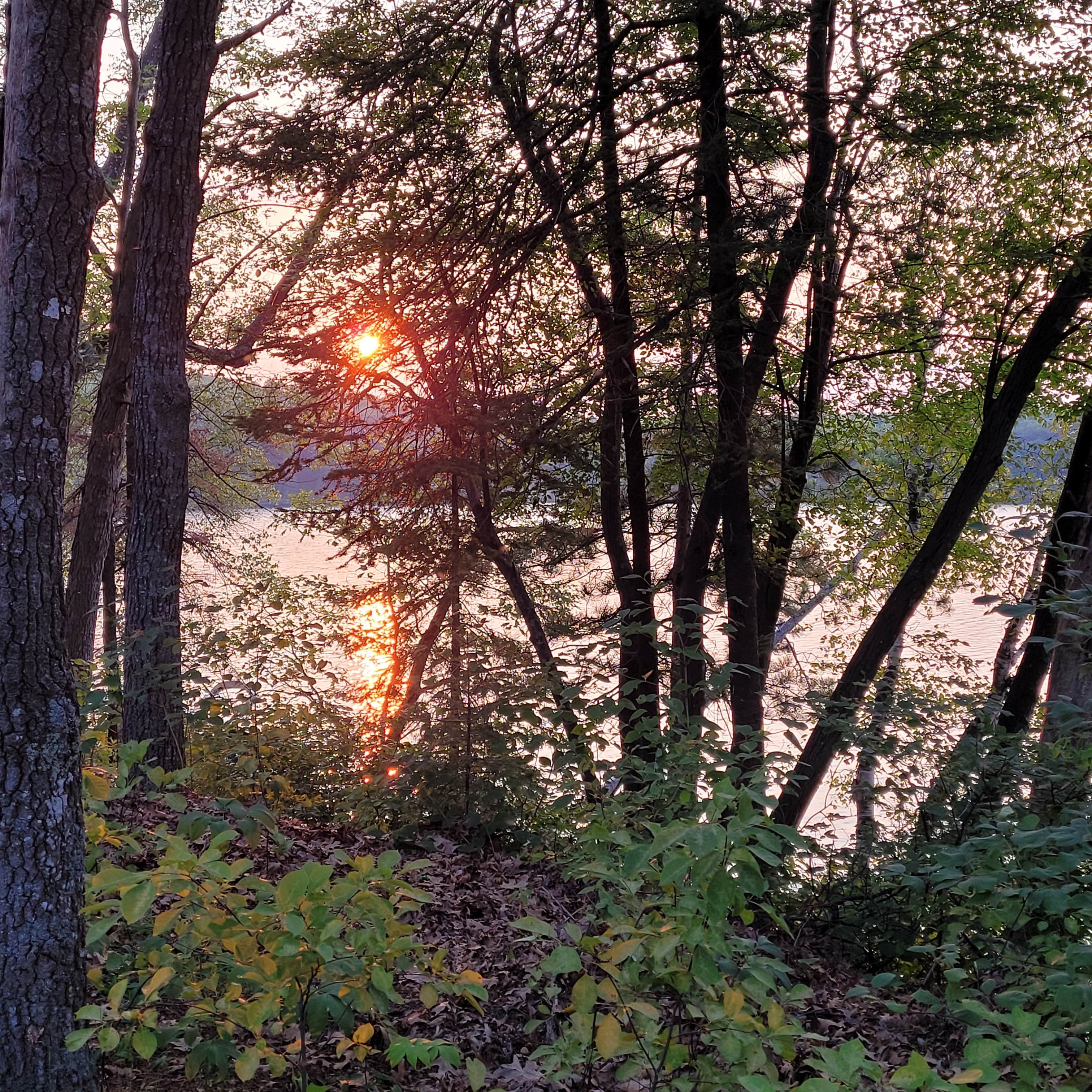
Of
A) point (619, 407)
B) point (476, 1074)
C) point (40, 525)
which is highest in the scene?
point (619, 407)

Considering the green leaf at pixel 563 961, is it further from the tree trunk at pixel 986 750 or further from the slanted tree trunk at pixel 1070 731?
the slanted tree trunk at pixel 1070 731

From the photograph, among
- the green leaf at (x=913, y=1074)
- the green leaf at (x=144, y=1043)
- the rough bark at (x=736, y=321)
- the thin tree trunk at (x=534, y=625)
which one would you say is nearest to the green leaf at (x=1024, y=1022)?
the green leaf at (x=913, y=1074)

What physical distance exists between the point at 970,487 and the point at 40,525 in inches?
347

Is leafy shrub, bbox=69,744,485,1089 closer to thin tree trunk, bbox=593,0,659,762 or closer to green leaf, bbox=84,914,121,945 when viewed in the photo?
green leaf, bbox=84,914,121,945

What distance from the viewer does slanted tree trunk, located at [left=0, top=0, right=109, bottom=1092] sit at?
2.89 m

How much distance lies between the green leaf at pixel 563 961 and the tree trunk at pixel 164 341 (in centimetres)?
527

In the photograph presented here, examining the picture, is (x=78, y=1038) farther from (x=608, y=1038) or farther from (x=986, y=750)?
(x=986, y=750)

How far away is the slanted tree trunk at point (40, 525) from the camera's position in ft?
9.48

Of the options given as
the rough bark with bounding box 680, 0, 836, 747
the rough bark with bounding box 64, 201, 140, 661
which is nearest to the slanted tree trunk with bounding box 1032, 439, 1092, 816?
the rough bark with bounding box 680, 0, 836, 747

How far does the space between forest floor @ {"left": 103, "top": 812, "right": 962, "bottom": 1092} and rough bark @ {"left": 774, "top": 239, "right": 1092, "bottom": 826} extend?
439 centimetres

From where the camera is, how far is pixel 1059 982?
104 inches

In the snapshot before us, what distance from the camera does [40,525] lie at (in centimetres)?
306

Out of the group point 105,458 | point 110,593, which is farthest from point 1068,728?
point 110,593

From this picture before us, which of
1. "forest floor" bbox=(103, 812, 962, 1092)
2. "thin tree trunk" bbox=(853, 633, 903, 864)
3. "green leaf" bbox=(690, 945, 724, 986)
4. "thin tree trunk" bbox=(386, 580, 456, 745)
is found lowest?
"forest floor" bbox=(103, 812, 962, 1092)
